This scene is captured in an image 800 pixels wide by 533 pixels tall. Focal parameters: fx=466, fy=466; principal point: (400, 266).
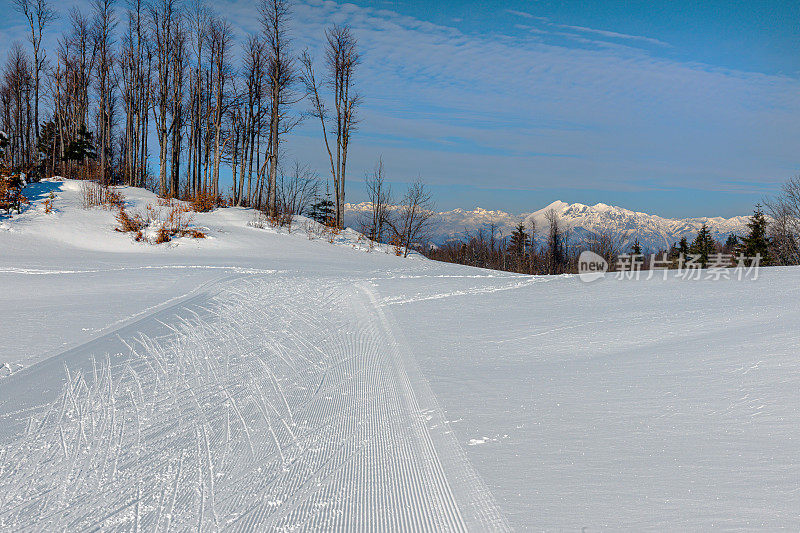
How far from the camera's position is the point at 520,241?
76750mm

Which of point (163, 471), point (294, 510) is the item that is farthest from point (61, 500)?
point (294, 510)

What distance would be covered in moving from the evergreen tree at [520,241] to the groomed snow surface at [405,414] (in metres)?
69.4

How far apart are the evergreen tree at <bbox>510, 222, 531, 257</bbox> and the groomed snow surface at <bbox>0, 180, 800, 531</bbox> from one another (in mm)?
69407

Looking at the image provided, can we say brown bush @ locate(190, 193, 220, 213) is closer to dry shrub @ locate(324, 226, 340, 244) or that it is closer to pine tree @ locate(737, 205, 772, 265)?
dry shrub @ locate(324, 226, 340, 244)

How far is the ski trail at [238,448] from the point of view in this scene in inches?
95.3

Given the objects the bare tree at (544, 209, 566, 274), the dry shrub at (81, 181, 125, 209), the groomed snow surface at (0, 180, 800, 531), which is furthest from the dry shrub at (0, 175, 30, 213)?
the bare tree at (544, 209, 566, 274)

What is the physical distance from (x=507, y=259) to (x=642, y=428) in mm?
77898

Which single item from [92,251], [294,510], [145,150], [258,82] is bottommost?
[294,510]

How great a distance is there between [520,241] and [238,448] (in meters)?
76.7

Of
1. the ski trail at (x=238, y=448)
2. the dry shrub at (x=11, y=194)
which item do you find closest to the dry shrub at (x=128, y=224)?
the dry shrub at (x=11, y=194)

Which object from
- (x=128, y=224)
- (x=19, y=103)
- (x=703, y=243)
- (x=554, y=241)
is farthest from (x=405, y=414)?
(x=554, y=241)

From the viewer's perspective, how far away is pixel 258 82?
29.5 m

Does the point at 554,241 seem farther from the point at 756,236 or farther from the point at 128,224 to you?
the point at 128,224

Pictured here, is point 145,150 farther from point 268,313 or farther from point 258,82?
point 268,313
